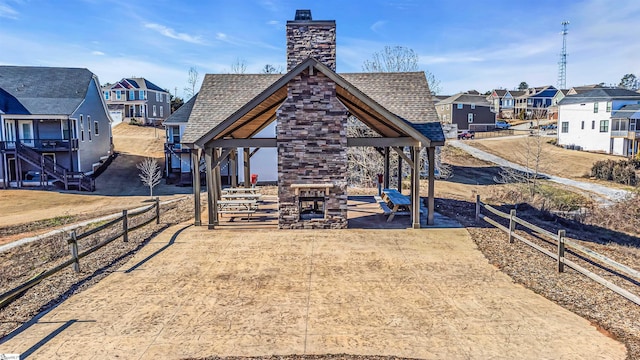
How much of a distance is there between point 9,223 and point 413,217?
60.4 ft

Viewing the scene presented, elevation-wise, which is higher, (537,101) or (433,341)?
(537,101)

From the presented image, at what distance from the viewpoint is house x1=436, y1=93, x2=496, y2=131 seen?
210ft

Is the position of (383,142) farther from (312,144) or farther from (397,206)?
(397,206)

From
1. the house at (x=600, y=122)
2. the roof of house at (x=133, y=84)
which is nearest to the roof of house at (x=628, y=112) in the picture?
the house at (x=600, y=122)

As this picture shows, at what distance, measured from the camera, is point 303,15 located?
17609 mm

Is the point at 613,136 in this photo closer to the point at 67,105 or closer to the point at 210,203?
the point at 210,203

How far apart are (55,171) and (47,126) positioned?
5.23 meters

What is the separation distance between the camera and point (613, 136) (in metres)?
46.2

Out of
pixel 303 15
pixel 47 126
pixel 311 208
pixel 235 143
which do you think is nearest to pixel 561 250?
pixel 311 208

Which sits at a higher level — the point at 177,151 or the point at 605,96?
the point at 605,96

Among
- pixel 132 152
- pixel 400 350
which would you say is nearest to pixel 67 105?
pixel 132 152

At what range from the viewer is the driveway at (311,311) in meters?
6.78

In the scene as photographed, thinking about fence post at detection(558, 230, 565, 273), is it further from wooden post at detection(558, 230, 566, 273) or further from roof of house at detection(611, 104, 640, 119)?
roof of house at detection(611, 104, 640, 119)

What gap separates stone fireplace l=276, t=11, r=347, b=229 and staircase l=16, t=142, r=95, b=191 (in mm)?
21647
